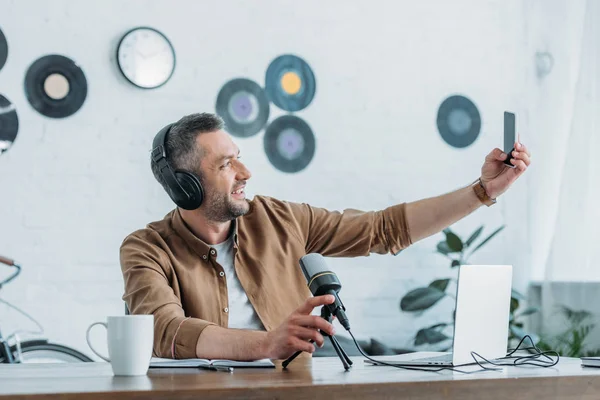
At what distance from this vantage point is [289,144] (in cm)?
364

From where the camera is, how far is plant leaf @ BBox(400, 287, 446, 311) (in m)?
3.63

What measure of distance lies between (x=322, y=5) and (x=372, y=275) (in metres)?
1.29

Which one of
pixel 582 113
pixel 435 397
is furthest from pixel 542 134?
pixel 435 397

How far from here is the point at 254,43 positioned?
11.9ft

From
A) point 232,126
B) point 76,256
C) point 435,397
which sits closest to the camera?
point 435,397

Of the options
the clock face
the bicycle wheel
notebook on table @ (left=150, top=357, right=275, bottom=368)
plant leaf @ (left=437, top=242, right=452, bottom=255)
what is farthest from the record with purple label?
notebook on table @ (left=150, top=357, right=275, bottom=368)

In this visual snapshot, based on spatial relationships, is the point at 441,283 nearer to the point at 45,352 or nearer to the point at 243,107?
the point at 243,107

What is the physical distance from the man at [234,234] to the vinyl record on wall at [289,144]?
1405 mm

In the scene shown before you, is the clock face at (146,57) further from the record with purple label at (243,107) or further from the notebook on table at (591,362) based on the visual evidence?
the notebook on table at (591,362)

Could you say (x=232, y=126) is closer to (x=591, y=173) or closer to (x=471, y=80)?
(x=471, y=80)

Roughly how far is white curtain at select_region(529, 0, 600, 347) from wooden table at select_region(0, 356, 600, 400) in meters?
2.35

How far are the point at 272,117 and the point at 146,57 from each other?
61cm

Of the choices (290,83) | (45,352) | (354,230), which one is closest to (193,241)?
(354,230)

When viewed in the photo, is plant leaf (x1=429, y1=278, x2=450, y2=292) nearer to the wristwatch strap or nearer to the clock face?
the clock face
